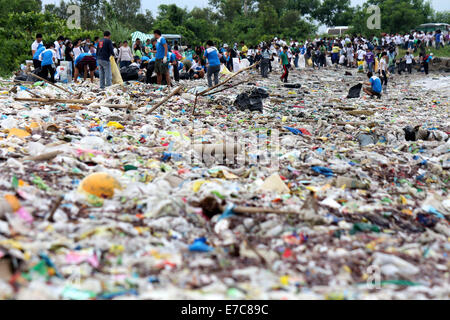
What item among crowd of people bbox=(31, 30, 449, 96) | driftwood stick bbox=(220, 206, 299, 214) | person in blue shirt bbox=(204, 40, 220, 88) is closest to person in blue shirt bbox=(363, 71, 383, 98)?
crowd of people bbox=(31, 30, 449, 96)

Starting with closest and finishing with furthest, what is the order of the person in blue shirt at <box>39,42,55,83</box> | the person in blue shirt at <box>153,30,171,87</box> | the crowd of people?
the person in blue shirt at <box>153,30,171,87</box> → the person in blue shirt at <box>39,42,55,83</box> → the crowd of people

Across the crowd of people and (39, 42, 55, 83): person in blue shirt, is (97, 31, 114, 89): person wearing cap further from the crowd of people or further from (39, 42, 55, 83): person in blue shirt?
(39, 42, 55, 83): person in blue shirt

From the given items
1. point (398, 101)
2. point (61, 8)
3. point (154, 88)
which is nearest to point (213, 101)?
point (154, 88)

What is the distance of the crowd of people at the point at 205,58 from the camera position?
10.9 meters

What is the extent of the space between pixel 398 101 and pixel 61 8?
50025mm

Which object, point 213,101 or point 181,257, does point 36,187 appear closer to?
point 181,257

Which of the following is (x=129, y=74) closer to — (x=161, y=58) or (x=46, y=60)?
(x=161, y=58)

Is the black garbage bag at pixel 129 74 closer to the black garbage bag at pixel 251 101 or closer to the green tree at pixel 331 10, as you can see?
the black garbage bag at pixel 251 101

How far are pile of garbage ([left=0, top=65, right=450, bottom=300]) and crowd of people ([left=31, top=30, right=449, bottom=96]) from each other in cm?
392

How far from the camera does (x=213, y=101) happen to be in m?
10.2

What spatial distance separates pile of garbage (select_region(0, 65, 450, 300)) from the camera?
273cm
